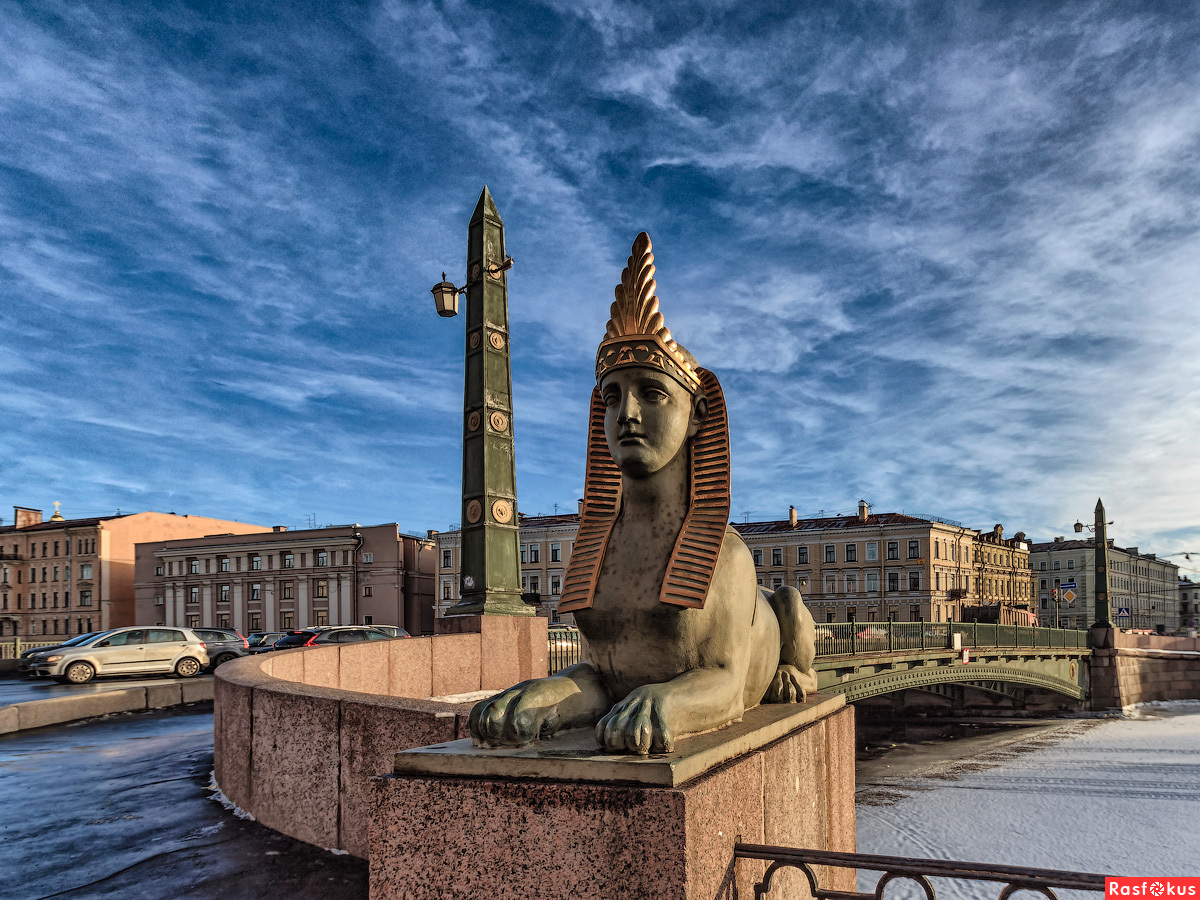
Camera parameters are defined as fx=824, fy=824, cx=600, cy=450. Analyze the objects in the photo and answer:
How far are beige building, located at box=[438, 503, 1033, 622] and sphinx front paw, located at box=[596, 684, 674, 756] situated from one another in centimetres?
5394

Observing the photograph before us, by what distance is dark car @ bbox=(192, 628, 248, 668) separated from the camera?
20.5m

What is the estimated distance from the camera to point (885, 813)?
1872 cm

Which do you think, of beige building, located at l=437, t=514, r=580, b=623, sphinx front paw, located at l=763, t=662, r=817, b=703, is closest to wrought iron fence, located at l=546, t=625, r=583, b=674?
sphinx front paw, located at l=763, t=662, r=817, b=703

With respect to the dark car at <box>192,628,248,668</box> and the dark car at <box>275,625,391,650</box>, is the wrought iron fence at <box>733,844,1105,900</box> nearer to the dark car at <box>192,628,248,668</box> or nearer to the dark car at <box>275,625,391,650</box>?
the dark car at <box>275,625,391,650</box>

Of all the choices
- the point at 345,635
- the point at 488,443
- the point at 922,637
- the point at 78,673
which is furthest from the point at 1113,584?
the point at 78,673

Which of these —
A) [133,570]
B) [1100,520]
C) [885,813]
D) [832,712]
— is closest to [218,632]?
[885,813]

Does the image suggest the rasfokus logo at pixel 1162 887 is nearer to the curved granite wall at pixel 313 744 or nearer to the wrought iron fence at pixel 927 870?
the wrought iron fence at pixel 927 870

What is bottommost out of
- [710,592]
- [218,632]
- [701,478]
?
[218,632]

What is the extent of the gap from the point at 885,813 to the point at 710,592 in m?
18.8

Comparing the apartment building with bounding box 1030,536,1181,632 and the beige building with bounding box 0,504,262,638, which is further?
the apartment building with bounding box 1030,536,1181,632

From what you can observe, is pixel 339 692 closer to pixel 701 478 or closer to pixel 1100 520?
pixel 701 478

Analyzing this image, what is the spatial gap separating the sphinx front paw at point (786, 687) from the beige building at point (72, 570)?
6698cm

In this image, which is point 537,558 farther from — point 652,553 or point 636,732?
point 636,732

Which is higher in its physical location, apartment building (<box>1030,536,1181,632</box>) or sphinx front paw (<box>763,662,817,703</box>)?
sphinx front paw (<box>763,662,817,703</box>)
